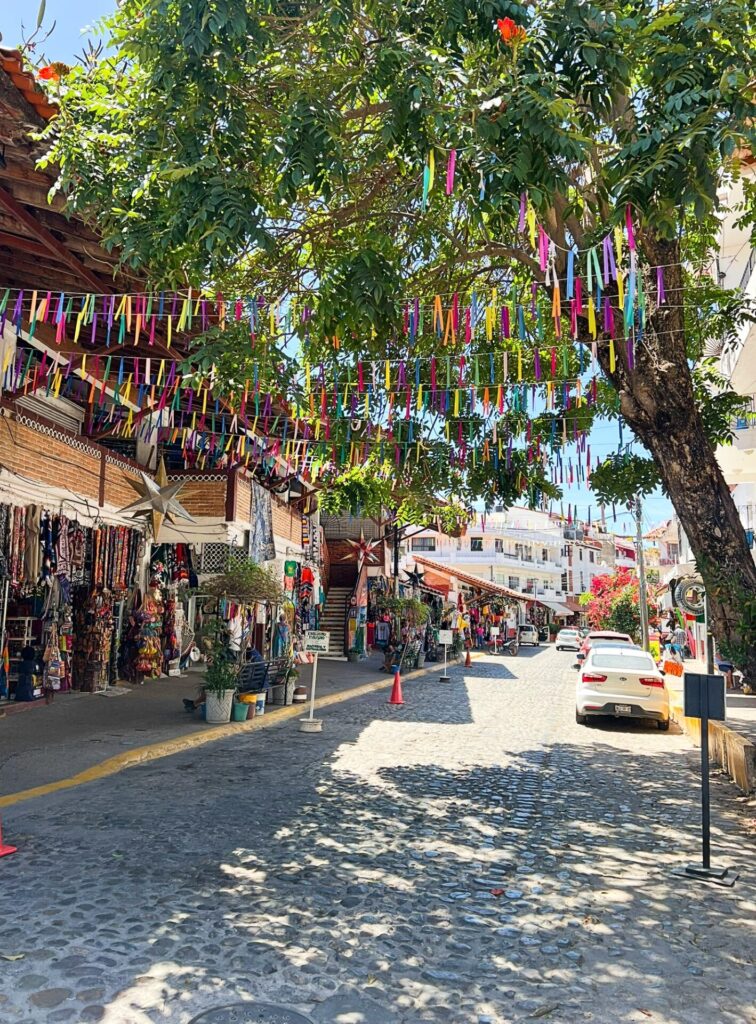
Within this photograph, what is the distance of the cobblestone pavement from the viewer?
3.86 metres

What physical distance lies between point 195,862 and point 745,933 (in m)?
3.83

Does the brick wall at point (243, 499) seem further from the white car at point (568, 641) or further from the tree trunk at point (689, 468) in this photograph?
the white car at point (568, 641)

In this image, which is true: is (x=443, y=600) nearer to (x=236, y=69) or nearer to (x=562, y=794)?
(x=562, y=794)

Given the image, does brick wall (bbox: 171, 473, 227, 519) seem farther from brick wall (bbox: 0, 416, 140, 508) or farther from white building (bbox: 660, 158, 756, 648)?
white building (bbox: 660, 158, 756, 648)

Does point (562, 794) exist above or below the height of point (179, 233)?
below

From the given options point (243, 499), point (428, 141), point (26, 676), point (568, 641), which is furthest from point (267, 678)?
point (568, 641)

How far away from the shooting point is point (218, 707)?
1274cm

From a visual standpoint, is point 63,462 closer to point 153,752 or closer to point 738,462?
point 153,752

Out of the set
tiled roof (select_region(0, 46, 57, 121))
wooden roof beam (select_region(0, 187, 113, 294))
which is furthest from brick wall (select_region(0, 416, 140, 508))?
tiled roof (select_region(0, 46, 57, 121))

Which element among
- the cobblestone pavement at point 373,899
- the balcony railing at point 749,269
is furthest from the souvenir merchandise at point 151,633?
the balcony railing at point 749,269

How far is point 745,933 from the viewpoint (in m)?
4.87

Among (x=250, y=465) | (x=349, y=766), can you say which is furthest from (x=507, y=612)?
(x=349, y=766)

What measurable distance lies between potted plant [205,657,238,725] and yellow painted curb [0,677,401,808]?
0.30 m

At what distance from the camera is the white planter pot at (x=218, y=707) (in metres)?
12.7
